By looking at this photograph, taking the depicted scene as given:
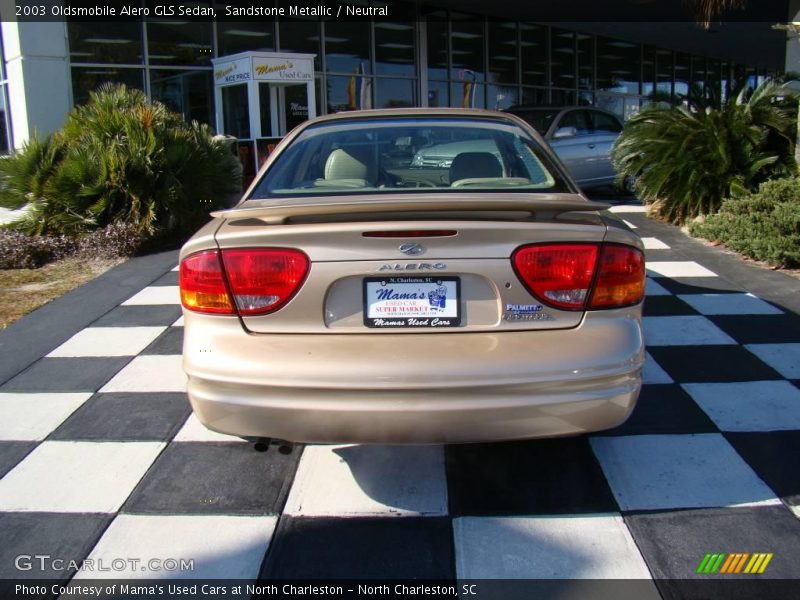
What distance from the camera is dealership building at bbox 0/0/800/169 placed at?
13164 mm

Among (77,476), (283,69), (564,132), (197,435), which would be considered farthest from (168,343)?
(283,69)

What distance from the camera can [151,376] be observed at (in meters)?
4.88

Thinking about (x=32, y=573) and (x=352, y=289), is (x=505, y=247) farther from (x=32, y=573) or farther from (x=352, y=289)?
(x=32, y=573)

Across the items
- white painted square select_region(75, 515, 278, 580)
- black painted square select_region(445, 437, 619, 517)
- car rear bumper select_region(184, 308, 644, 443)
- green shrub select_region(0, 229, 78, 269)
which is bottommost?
white painted square select_region(75, 515, 278, 580)

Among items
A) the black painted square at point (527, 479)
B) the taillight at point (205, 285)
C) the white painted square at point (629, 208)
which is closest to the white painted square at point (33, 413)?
the taillight at point (205, 285)

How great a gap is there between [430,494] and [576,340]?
1003mm

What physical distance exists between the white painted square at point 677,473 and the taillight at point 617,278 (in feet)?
2.94

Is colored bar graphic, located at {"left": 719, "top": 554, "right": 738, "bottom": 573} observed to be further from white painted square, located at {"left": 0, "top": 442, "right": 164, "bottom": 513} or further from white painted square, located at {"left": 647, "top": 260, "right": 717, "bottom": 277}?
white painted square, located at {"left": 647, "top": 260, "right": 717, "bottom": 277}

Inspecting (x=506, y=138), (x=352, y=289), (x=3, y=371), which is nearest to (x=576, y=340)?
(x=352, y=289)

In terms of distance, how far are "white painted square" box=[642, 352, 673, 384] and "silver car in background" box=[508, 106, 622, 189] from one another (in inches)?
281

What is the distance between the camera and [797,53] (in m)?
11.8

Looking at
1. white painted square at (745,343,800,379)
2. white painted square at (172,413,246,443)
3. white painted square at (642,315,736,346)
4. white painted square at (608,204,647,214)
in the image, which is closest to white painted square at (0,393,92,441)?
white painted square at (172,413,246,443)

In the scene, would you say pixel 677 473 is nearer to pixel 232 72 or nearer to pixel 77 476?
pixel 77 476

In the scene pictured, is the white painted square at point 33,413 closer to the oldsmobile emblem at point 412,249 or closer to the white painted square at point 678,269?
the oldsmobile emblem at point 412,249
